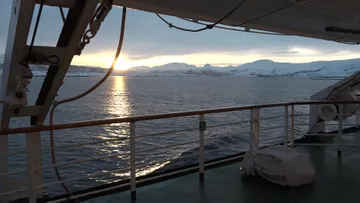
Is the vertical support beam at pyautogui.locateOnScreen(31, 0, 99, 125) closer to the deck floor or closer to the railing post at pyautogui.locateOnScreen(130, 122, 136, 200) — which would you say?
the railing post at pyautogui.locateOnScreen(130, 122, 136, 200)

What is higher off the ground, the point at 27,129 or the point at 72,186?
the point at 27,129

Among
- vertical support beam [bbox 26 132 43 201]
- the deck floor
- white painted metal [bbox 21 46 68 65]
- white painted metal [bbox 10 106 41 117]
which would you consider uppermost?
white painted metal [bbox 21 46 68 65]

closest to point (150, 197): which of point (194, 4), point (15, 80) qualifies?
point (15, 80)

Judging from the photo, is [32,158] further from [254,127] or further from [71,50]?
[254,127]

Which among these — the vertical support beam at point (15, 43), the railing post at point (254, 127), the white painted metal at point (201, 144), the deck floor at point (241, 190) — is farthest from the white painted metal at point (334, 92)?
the vertical support beam at point (15, 43)

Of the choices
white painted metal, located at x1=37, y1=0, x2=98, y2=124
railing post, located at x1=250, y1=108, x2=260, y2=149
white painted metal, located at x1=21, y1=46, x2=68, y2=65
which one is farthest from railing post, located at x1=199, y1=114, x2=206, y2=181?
white painted metal, located at x1=21, y1=46, x2=68, y2=65

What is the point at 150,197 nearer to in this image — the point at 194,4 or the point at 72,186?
the point at 194,4

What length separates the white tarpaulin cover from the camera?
265cm

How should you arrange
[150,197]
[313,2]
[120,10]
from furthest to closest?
[150,197], [313,2], [120,10]

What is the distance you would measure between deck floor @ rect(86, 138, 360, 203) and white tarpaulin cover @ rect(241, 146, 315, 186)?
6 cm

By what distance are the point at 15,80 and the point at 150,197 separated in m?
1.32

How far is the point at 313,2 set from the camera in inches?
86.9

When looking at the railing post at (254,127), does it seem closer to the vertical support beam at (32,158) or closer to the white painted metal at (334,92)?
the white painted metal at (334,92)

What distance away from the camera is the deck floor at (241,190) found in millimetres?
2441
